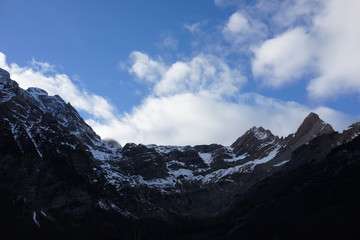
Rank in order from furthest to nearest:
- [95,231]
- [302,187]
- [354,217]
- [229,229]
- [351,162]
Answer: [95,231]
[229,229]
[302,187]
[351,162]
[354,217]

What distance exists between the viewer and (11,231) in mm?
133125

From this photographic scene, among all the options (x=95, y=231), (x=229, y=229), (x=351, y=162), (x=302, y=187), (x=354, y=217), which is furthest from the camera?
(x=95, y=231)

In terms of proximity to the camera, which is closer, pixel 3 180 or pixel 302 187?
pixel 302 187

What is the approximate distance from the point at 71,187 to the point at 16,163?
27354 mm

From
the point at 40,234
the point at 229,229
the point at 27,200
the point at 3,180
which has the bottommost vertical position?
the point at 229,229

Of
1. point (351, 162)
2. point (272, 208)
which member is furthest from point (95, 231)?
point (351, 162)

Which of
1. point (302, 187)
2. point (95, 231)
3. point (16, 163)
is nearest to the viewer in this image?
point (302, 187)

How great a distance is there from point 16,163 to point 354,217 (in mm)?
147942

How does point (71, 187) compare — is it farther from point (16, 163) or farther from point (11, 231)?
point (11, 231)

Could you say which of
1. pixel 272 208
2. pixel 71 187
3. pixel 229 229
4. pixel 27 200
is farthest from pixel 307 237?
pixel 71 187

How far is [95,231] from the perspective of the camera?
162 meters

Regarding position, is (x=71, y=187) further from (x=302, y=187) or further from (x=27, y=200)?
(x=302, y=187)

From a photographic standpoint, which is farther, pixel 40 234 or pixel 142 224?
pixel 142 224

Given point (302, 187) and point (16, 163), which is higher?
point (16, 163)
